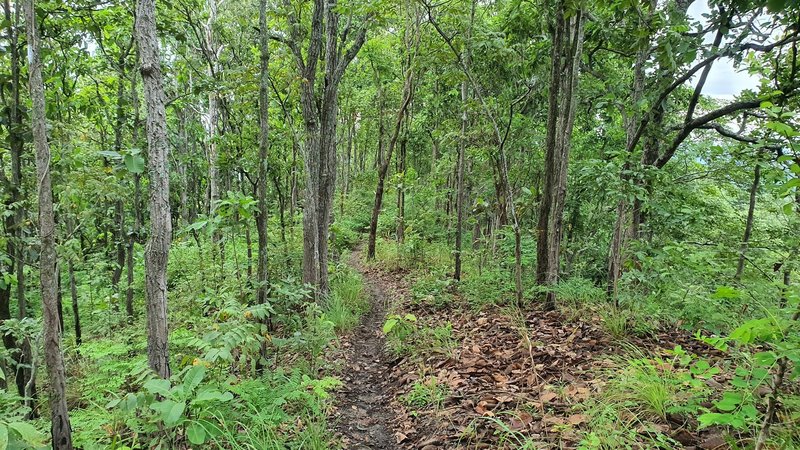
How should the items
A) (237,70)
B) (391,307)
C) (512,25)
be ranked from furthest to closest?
(391,307) < (512,25) < (237,70)

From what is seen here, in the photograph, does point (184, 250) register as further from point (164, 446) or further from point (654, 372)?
point (654, 372)

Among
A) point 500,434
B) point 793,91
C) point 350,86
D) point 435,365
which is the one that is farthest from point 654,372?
point 350,86

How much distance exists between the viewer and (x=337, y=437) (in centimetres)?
402

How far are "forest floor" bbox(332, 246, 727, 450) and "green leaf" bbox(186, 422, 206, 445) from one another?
5.92 ft

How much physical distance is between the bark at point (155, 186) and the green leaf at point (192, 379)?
658 mm

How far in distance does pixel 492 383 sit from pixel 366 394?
174 cm

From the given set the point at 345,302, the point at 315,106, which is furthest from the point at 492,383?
the point at 315,106

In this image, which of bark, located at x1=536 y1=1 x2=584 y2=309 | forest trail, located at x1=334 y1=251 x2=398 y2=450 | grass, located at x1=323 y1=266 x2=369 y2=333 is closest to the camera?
forest trail, located at x1=334 y1=251 x2=398 y2=450

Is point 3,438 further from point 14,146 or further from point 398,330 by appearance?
point 398,330

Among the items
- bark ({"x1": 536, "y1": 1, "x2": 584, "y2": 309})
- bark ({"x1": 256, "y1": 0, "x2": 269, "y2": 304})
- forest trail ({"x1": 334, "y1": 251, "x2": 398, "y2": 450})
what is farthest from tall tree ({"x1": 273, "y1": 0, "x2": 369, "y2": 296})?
bark ({"x1": 536, "y1": 1, "x2": 584, "y2": 309})

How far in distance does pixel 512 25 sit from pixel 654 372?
559 cm

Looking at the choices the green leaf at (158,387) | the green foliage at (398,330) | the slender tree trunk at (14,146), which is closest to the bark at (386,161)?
the green foliage at (398,330)

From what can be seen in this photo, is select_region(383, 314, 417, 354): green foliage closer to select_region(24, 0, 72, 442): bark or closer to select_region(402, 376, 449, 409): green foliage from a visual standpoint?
select_region(402, 376, 449, 409): green foliage

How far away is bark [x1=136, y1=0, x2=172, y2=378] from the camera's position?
291 centimetres
